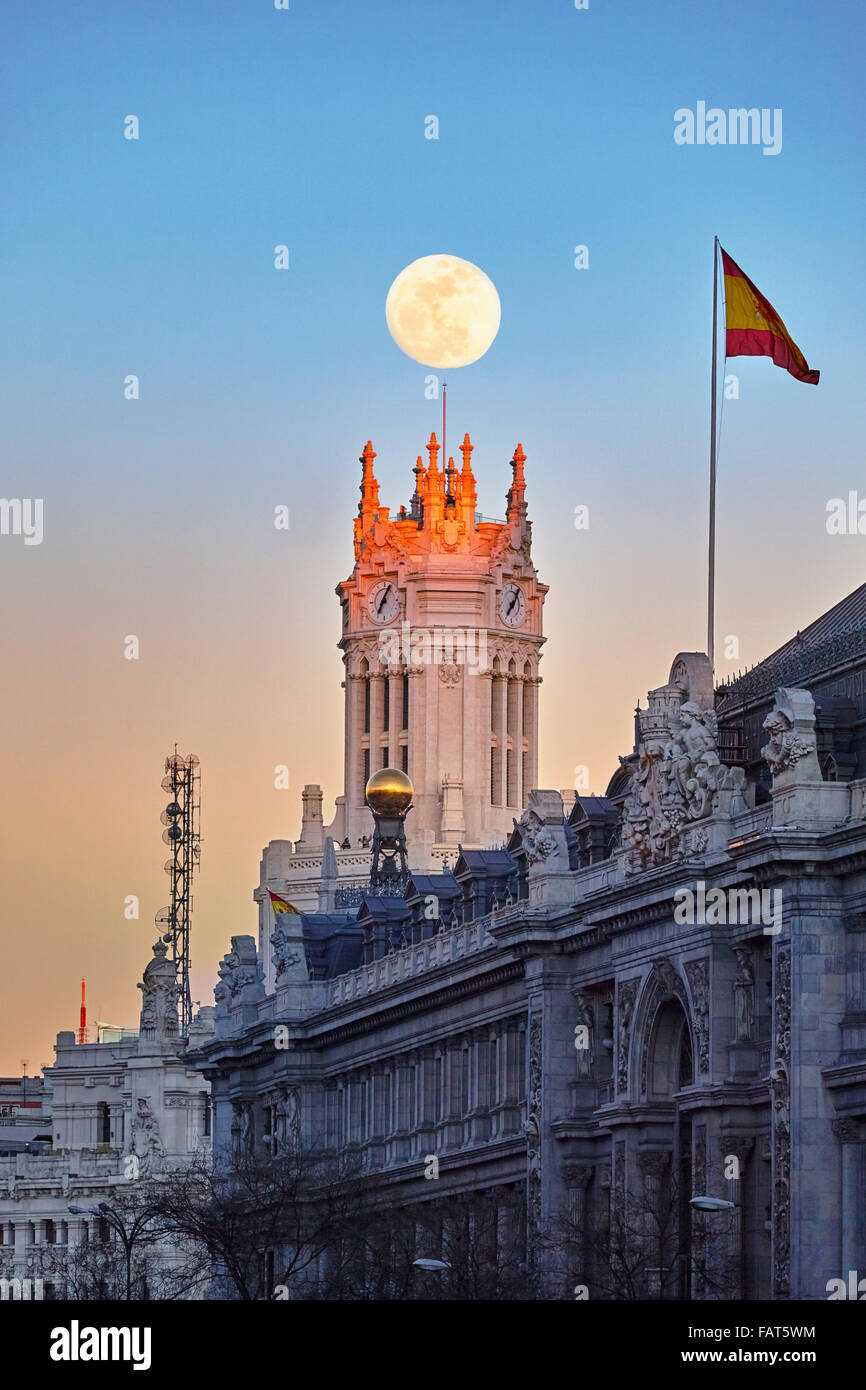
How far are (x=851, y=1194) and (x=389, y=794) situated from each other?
73.2m

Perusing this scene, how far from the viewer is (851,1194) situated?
80688 millimetres

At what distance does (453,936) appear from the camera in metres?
113

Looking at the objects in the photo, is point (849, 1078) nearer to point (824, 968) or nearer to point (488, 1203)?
point (824, 968)

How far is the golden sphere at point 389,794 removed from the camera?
152 metres

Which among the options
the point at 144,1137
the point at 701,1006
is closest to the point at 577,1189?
the point at 701,1006

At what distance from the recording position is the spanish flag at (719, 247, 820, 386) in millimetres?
93375

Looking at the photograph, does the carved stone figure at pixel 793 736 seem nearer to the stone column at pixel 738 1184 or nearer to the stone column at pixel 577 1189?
the stone column at pixel 738 1184

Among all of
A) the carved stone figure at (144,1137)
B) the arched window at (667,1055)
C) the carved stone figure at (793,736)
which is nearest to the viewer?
the carved stone figure at (793,736)

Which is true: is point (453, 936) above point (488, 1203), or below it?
above

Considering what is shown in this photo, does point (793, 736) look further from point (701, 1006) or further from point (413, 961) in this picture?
point (413, 961)

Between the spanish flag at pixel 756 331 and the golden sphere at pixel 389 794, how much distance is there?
59.1 metres

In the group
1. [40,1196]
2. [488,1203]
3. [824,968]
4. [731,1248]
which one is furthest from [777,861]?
[40,1196]

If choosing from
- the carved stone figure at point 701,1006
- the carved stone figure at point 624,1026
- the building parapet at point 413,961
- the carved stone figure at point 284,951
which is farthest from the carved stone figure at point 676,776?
the carved stone figure at point 284,951
